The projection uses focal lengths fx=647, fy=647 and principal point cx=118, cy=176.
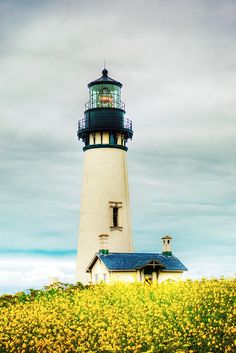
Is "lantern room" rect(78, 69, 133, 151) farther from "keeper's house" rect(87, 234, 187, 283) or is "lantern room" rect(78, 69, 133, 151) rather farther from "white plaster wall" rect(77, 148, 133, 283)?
"keeper's house" rect(87, 234, 187, 283)

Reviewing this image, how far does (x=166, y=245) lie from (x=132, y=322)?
27.1 metres

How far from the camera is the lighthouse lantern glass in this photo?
46778mm

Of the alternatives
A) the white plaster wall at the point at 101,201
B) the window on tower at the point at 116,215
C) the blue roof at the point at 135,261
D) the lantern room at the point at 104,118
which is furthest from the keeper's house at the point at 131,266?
the lantern room at the point at 104,118

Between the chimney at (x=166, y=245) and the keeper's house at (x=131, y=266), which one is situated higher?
the chimney at (x=166, y=245)

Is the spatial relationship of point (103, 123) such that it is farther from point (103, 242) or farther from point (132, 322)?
point (132, 322)

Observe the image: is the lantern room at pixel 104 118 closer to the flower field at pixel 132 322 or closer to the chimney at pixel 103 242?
the chimney at pixel 103 242

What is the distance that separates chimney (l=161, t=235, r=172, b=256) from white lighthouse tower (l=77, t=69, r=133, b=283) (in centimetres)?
232

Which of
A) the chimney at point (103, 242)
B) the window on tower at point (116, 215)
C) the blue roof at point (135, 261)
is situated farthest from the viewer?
the window on tower at point (116, 215)

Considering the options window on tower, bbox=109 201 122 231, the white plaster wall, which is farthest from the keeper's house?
window on tower, bbox=109 201 122 231

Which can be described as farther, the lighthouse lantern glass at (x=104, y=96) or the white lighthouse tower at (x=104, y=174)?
the lighthouse lantern glass at (x=104, y=96)

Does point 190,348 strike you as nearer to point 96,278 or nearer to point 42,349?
point 42,349

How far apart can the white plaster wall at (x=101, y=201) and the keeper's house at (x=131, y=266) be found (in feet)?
3.66

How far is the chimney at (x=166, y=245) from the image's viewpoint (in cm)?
4584

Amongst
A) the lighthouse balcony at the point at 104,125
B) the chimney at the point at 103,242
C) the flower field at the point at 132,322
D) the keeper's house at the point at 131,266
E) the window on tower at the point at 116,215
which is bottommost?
the flower field at the point at 132,322
